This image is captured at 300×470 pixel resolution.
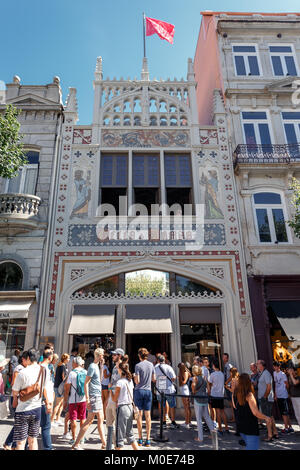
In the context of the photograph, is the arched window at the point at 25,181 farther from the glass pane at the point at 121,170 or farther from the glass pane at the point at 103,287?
the glass pane at the point at 103,287

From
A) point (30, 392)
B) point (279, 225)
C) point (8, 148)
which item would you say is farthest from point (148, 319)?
point (8, 148)

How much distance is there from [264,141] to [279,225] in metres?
4.51

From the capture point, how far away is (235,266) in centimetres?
1288

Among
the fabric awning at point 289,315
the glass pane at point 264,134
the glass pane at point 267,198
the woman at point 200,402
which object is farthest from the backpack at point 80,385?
the glass pane at point 264,134

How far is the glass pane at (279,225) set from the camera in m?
13.5

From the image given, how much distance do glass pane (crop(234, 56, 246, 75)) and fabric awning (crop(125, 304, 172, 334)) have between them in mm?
13291

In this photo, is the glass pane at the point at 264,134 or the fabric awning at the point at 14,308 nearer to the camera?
the fabric awning at the point at 14,308

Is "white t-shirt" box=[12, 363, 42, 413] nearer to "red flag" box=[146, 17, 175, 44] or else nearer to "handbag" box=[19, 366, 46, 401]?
"handbag" box=[19, 366, 46, 401]

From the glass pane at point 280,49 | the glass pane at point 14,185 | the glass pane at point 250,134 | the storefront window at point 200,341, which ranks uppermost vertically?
the glass pane at point 280,49

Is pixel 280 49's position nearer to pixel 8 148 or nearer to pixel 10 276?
pixel 8 148

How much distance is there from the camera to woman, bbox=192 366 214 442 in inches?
294

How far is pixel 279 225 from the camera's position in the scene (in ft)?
44.9

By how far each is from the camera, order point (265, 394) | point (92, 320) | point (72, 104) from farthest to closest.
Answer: point (72, 104), point (92, 320), point (265, 394)

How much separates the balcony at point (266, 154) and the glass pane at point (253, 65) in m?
4.94
